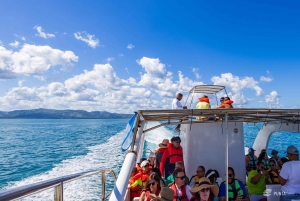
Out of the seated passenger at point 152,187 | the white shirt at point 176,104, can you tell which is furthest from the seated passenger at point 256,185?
the white shirt at point 176,104

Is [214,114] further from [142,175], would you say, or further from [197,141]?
[142,175]

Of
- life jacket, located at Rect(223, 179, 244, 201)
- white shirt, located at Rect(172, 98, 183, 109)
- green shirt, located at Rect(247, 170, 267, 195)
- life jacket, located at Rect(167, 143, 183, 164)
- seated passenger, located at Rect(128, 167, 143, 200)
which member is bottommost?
seated passenger, located at Rect(128, 167, 143, 200)

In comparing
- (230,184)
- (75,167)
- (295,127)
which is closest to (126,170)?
(230,184)

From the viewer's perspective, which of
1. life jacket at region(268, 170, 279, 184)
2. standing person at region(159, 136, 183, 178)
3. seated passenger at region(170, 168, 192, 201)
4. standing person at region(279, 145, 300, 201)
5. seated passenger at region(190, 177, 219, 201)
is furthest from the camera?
life jacket at region(268, 170, 279, 184)

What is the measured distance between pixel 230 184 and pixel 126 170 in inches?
87.9

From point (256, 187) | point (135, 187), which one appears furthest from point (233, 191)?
point (135, 187)

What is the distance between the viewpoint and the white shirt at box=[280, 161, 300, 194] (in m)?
3.99

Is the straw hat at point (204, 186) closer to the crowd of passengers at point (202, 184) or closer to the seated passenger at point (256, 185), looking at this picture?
the crowd of passengers at point (202, 184)

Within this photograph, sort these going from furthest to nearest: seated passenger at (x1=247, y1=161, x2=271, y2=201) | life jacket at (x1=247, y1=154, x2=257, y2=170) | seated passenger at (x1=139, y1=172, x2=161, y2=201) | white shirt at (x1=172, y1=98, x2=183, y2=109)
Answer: white shirt at (x1=172, y1=98, x2=183, y2=109) → life jacket at (x1=247, y1=154, x2=257, y2=170) → seated passenger at (x1=247, y1=161, x2=271, y2=201) → seated passenger at (x1=139, y1=172, x2=161, y2=201)

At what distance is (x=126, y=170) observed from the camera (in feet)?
11.4

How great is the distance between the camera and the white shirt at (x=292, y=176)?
13.1ft

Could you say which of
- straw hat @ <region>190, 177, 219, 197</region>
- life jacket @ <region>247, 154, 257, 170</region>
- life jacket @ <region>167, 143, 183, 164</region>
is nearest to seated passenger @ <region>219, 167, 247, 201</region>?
straw hat @ <region>190, 177, 219, 197</region>

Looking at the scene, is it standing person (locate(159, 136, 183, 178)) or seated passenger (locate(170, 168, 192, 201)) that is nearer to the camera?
seated passenger (locate(170, 168, 192, 201))

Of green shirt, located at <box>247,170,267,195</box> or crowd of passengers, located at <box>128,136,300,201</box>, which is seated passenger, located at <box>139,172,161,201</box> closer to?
crowd of passengers, located at <box>128,136,300,201</box>
